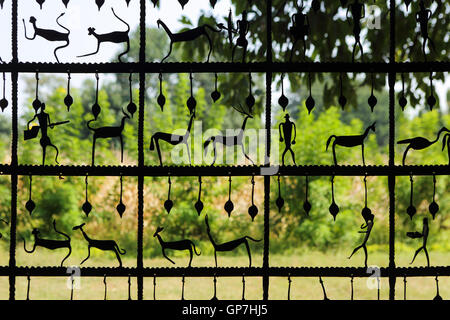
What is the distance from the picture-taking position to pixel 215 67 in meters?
3.01

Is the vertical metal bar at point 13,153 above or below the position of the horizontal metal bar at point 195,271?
above

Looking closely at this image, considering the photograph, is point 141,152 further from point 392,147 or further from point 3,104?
point 392,147

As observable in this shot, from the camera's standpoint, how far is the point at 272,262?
29.1ft

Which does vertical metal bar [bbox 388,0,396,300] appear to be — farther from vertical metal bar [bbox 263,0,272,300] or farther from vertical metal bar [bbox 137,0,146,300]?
vertical metal bar [bbox 137,0,146,300]

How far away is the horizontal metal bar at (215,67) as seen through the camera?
2984 mm

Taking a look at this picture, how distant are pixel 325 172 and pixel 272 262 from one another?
616cm

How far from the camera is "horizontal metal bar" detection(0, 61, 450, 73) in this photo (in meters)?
2.98

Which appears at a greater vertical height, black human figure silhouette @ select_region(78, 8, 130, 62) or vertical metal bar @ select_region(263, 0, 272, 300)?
black human figure silhouette @ select_region(78, 8, 130, 62)

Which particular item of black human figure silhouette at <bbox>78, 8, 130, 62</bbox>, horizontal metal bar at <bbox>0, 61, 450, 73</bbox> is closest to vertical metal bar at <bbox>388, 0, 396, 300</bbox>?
horizontal metal bar at <bbox>0, 61, 450, 73</bbox>

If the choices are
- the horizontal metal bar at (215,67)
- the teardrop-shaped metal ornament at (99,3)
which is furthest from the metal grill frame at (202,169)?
the teardrop-shaped metal ornament at (99,3)

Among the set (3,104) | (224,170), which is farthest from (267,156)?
(3,104)

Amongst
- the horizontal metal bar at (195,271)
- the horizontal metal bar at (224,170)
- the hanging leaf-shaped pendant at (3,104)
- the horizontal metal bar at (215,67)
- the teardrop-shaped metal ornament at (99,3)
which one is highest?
the teardrop-shaped metal ornament at (99,3)

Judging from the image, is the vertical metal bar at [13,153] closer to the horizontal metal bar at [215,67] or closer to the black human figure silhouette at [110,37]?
the horizontal metal bar at [215,67]
